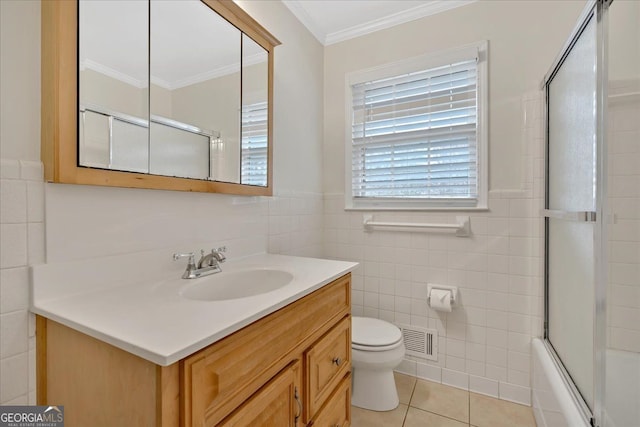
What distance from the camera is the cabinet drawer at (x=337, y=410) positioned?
3.91ft

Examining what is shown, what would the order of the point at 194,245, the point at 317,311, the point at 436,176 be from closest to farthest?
the point at 317,311 < the point at 194,245 < the point at 436,176

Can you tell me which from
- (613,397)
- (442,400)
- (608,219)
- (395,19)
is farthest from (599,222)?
(395,19)

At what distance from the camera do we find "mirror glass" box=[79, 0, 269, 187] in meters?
0.97

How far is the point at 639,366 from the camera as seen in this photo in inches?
41.2

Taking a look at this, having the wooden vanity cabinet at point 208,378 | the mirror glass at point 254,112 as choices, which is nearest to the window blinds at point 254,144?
the mirror glass at point 254,112

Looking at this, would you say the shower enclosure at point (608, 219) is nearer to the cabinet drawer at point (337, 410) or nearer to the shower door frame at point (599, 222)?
the shower door frame at point (599, 222)

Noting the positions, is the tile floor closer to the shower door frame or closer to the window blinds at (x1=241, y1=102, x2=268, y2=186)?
the shower door frame

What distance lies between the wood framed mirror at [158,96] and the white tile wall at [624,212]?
4.87 ft

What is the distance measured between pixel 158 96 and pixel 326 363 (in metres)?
1.26

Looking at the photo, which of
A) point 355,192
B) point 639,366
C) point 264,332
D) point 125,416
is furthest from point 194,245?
point 639,366

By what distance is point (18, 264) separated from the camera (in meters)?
0.82

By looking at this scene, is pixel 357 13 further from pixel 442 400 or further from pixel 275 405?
pixel 442 400

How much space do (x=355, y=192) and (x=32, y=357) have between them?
6.22 feet

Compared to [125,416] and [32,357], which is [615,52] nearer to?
[125,416]
